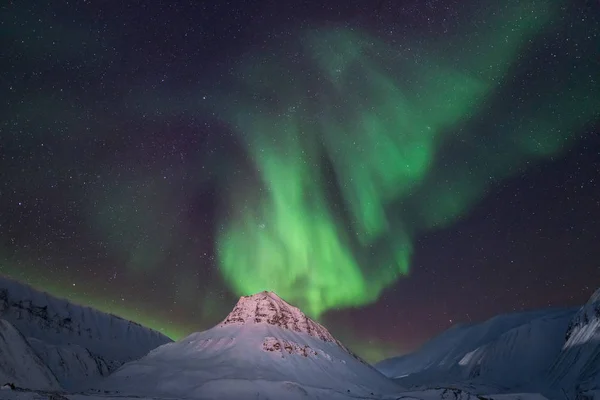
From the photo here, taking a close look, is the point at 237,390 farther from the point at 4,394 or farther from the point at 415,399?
the point at 4,394

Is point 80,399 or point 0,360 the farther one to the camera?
point 0,360

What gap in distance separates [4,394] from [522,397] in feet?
519

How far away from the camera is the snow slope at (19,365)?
154 metres

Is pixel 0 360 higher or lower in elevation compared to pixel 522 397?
higher

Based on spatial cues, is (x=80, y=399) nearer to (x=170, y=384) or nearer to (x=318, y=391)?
(x=170, y=384)

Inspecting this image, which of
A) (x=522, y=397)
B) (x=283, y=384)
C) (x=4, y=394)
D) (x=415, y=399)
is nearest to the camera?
(x=4, y=394)

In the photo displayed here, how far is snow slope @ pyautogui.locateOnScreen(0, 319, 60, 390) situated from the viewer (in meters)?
154

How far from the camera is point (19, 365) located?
161 meters

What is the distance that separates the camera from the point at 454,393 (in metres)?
186

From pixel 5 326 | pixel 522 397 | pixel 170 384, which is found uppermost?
pixel 5 326

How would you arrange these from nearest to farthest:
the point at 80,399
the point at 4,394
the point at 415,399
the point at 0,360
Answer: the point at 4,394 < the point at 80,399 < the point at 0,360 < the point at 415,399

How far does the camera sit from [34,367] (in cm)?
16475

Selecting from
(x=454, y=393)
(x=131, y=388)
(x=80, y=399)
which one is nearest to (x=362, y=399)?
(x=454, y=393)

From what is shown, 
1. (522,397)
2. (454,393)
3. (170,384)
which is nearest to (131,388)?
(170,384)
